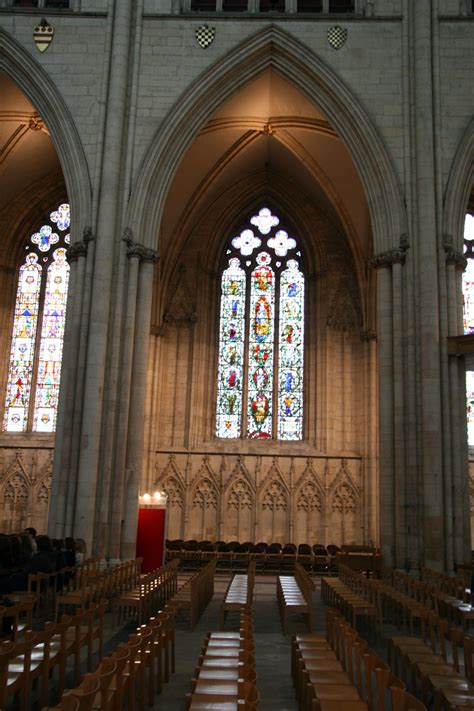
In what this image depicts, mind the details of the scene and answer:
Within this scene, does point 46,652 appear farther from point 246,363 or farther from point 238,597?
point 246,363

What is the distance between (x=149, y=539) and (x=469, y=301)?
12747 mm

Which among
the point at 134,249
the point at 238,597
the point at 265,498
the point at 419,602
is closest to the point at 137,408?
the point at 134,249

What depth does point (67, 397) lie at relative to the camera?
15398 millimetres

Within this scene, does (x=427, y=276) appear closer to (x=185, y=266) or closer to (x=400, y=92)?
(x=400, y=92)

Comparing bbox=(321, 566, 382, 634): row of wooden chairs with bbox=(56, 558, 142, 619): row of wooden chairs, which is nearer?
bbox=(56, 558, 142, 619): row of wooden chairs

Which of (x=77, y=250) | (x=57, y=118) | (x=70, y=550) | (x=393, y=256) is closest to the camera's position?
(x=70, y=550)

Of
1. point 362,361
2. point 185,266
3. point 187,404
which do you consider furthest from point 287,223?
point 187,404

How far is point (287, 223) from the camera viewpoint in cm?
2422

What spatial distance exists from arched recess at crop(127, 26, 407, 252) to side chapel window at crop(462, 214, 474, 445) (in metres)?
6.64

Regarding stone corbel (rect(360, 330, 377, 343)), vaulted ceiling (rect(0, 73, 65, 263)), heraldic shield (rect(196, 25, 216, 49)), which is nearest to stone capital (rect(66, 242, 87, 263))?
vaulted ceiling (rect(0, 73, 65, 263))

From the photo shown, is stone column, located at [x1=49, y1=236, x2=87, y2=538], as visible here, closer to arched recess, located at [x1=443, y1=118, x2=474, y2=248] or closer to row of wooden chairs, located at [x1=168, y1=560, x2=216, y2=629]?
row of wooden chairs, located at [x1=168, y1=560, x2=216, y2=629]

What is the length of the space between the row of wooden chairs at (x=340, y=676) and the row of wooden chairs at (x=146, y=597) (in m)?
2.92

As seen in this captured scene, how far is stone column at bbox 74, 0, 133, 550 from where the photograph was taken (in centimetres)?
1480

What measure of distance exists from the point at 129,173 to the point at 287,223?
8.88 metres
